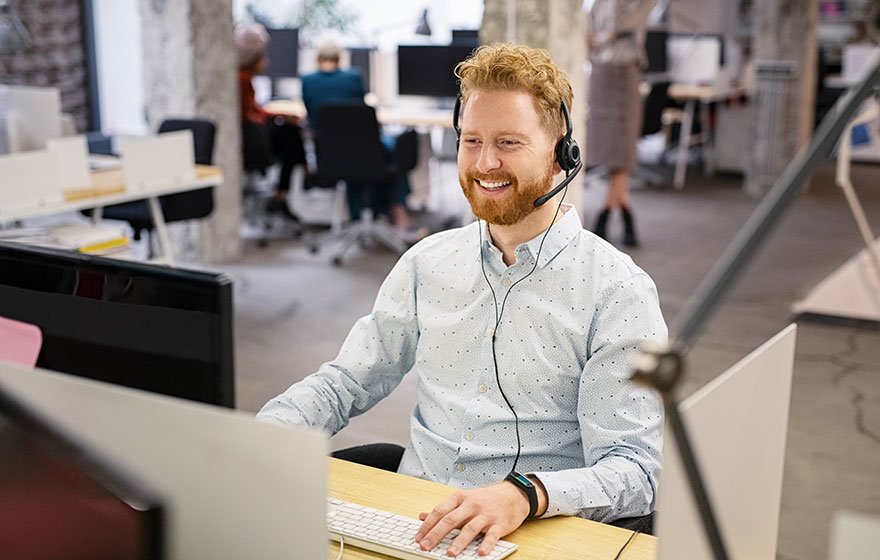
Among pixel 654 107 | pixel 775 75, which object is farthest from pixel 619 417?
pixel 775 75

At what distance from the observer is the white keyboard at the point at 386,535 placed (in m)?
1.31

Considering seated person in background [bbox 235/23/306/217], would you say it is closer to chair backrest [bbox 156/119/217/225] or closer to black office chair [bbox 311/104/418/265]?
black office chair [bbox 311/104/418/265]

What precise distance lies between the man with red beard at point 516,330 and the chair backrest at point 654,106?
6.95 metres

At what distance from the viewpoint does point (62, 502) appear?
0.88 m

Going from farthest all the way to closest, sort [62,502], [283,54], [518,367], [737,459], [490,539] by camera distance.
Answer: [283,54] < [518,367] < [490,539] < [737,459] < [62,502]

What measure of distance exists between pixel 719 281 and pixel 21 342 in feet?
3.10

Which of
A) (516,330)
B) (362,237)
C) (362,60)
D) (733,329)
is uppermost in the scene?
(362,60)

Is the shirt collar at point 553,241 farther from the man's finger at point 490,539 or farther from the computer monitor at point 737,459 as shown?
the computer monitor at point 737,459

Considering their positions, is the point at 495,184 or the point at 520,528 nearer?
the point at 520,528

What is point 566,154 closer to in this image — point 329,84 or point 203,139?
point 203,139

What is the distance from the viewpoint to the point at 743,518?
103 cm

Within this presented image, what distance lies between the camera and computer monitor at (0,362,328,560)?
741 mm

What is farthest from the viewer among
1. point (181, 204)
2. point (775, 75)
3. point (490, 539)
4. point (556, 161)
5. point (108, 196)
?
point (775, 75)

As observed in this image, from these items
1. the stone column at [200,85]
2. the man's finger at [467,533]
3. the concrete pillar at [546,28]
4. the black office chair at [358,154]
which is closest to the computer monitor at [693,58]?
the black office chair at [358,154]
